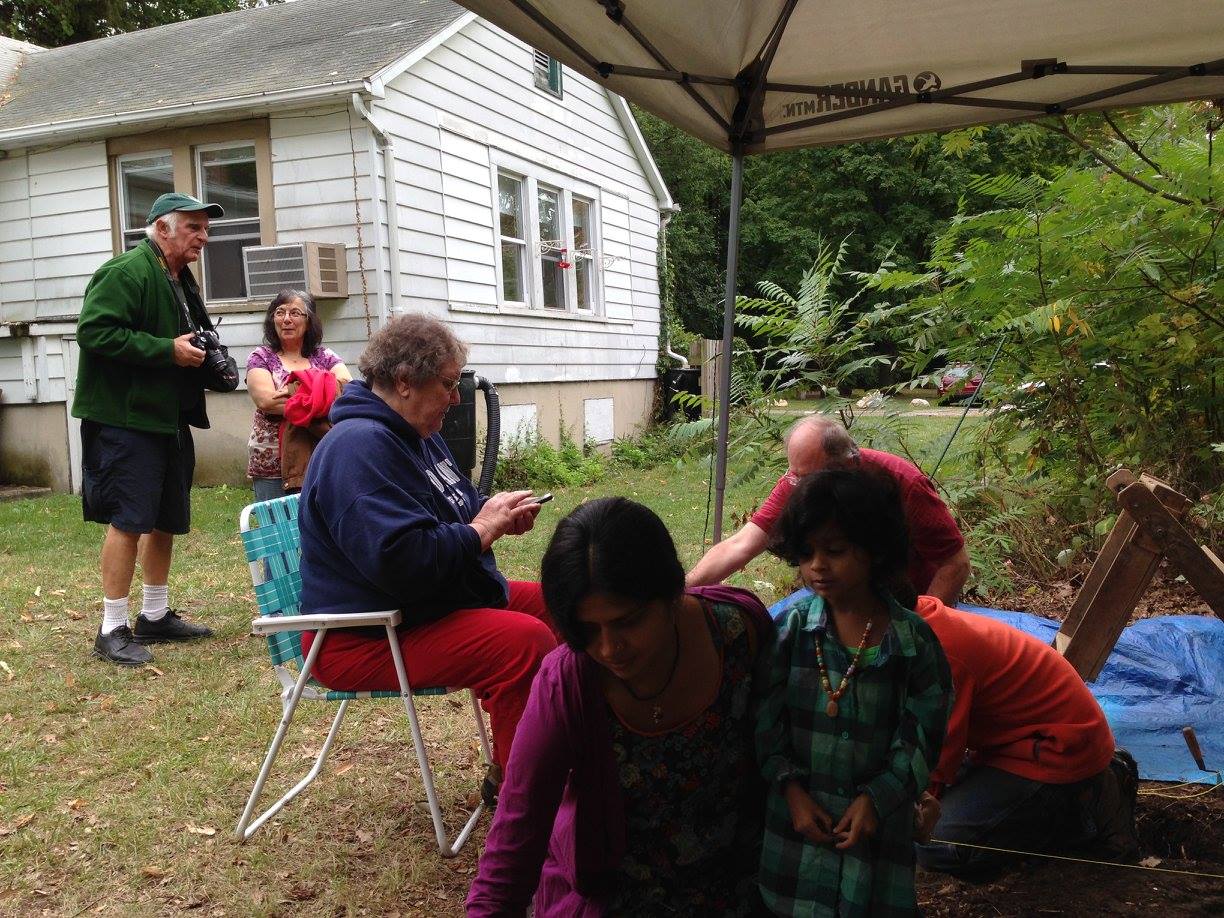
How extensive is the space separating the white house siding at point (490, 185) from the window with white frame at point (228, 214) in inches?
61.8

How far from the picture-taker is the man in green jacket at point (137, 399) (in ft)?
14.1

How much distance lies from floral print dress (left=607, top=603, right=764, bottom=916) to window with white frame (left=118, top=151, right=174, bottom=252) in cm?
948

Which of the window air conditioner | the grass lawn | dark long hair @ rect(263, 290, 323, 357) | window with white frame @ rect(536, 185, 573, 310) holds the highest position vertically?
window with white frame @ rect(536, 185, 573, 310)

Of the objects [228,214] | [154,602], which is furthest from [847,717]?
[228,214]

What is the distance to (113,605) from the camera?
441 cm

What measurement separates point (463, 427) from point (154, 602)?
387cm

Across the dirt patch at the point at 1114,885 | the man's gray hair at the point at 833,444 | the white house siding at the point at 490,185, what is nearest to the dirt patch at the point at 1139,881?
the dirt patch at the point at 1114,885

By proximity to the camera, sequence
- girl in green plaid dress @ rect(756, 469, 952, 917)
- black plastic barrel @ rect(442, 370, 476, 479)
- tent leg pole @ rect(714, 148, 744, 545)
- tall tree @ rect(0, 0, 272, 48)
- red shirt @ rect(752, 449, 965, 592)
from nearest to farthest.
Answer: girl in green plaid dress @ rect(756, 469, 952, 917)
red shirt @ rect(752, 449, 965, 592)
tent leg pole @ rect(714, 148, 744, 545)
black plastic barrel @ rect(442, 370, 476, 479)
tall tree @ rect(0, 0, 272, 48)

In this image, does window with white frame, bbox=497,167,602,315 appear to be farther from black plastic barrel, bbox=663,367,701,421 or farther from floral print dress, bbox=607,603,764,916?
floral print dress, bbox=607,603,764,916

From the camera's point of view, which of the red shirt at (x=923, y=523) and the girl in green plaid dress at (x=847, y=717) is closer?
the girl in green plaid dress at (x=847, y=717)

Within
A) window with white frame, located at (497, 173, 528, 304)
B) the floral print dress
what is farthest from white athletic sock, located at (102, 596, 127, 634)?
window with white frame, located at (497, 173, 528, 304)

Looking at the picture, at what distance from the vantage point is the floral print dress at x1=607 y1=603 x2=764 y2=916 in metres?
1.65

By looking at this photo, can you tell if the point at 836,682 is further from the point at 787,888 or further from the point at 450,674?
the point at 450,674

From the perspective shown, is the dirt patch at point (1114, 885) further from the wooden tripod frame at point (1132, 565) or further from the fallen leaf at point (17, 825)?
the fallen leaf at point (17, 825)
